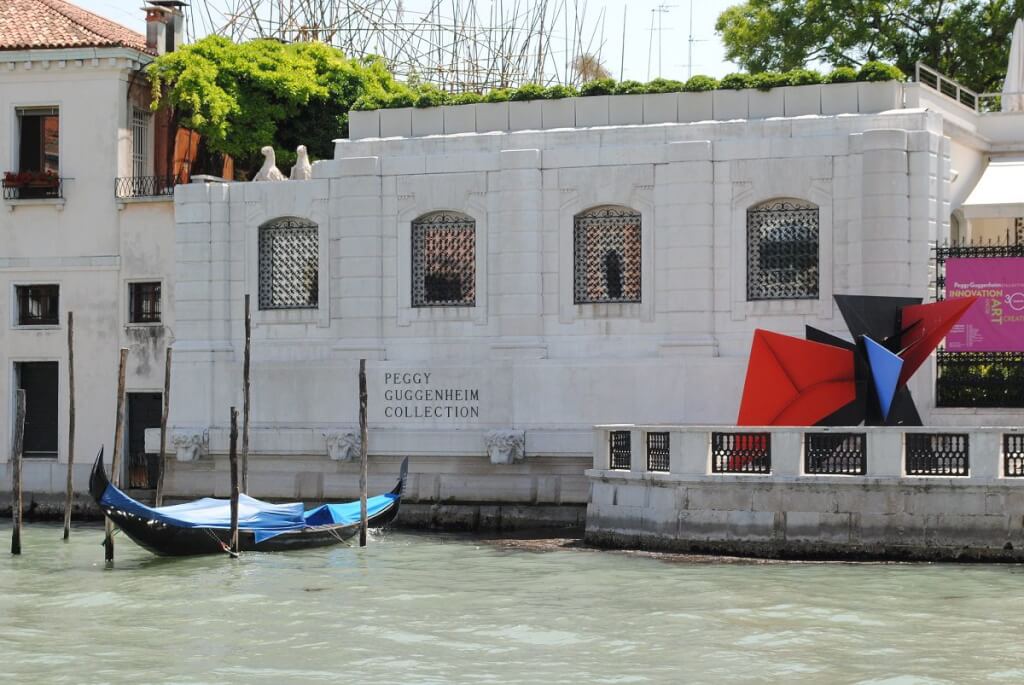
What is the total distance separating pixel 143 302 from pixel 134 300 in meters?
0.17

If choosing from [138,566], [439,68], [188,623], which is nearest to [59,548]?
[138,566]

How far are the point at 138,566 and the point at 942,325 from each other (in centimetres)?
1203

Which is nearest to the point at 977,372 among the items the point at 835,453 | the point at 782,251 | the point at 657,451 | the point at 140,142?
the point at 782,251

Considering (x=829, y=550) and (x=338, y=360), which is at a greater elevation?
(x=338, y=360)

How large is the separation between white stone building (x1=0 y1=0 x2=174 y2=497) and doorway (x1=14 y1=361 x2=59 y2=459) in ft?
0.06

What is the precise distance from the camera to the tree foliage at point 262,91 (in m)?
36.5

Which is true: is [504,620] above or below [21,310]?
below

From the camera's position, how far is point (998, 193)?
107 ft

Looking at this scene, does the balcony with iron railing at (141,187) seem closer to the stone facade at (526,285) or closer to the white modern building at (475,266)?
the white modern building at (475,266)

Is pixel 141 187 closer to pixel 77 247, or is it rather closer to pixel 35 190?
pixel 77 247

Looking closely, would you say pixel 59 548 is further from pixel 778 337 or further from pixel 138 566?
pixel 778 337

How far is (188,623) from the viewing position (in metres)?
22.1

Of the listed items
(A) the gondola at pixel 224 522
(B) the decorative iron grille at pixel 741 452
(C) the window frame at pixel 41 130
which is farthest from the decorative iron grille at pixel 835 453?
(C) the window frame at pixel 41 130

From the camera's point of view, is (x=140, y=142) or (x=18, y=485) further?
(x=140, y=142)
